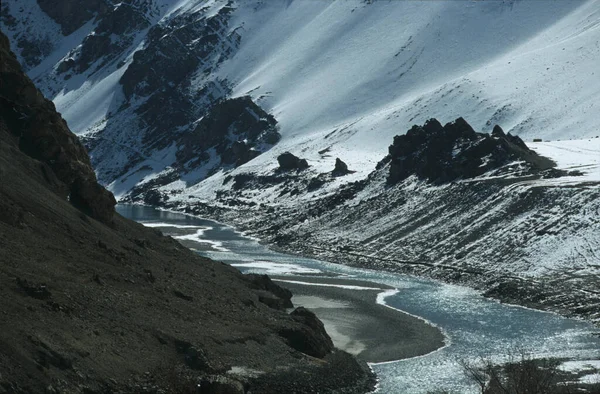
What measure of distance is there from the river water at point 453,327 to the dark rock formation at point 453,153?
91.5 ft

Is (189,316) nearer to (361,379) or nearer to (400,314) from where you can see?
(361,379)

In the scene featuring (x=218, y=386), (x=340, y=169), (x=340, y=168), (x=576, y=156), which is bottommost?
(x=576, y=156)

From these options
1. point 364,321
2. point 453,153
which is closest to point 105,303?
point 364,321

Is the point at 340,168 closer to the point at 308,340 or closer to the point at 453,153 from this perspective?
the point at 453,153

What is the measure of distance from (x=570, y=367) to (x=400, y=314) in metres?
22.4

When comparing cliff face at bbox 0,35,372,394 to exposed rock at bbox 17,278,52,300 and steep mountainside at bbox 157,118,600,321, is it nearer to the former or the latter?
exposed rock at bbox 17,278,52,300

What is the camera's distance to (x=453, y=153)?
13788 cm

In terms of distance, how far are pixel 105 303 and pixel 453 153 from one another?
313ft

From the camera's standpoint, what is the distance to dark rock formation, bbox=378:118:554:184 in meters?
130

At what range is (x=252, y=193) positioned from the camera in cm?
19862

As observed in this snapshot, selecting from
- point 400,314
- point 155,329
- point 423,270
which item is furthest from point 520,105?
point 155,329

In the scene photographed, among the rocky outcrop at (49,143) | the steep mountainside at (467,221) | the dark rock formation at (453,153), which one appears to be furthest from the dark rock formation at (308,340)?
the dark rock formation at (453,153)

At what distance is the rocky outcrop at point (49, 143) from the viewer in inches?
2680

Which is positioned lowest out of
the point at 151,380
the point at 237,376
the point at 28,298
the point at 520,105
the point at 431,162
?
the point at 520,105
